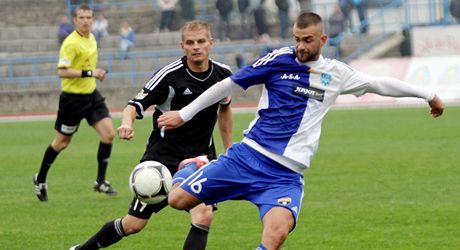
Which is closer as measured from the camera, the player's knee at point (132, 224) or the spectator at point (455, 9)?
the player's knee at point (132, 224)

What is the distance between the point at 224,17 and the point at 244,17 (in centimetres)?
67

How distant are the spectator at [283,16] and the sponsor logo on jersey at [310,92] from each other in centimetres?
2804

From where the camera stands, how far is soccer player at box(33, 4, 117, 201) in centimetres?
1292

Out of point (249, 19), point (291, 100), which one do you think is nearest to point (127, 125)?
point (291, 100)

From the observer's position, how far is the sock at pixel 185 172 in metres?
7.37

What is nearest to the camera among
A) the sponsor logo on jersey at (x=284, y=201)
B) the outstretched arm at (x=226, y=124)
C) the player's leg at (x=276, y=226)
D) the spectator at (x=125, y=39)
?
the player's leg at (x=276, y=226)

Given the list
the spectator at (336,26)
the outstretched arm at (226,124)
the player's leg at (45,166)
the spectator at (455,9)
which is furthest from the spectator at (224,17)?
the outstretched arm at (226,124)

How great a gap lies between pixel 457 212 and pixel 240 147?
4.28 m

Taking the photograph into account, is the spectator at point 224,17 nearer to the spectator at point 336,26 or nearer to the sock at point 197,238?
the spectator at point 336,26

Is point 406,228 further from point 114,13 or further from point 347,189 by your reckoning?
point 114,13

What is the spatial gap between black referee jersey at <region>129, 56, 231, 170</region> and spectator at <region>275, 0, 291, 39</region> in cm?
2698

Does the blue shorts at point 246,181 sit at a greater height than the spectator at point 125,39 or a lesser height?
greater

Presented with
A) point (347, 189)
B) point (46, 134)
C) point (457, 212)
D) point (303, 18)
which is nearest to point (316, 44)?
point (303, 18)

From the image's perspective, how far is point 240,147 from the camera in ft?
23.2
